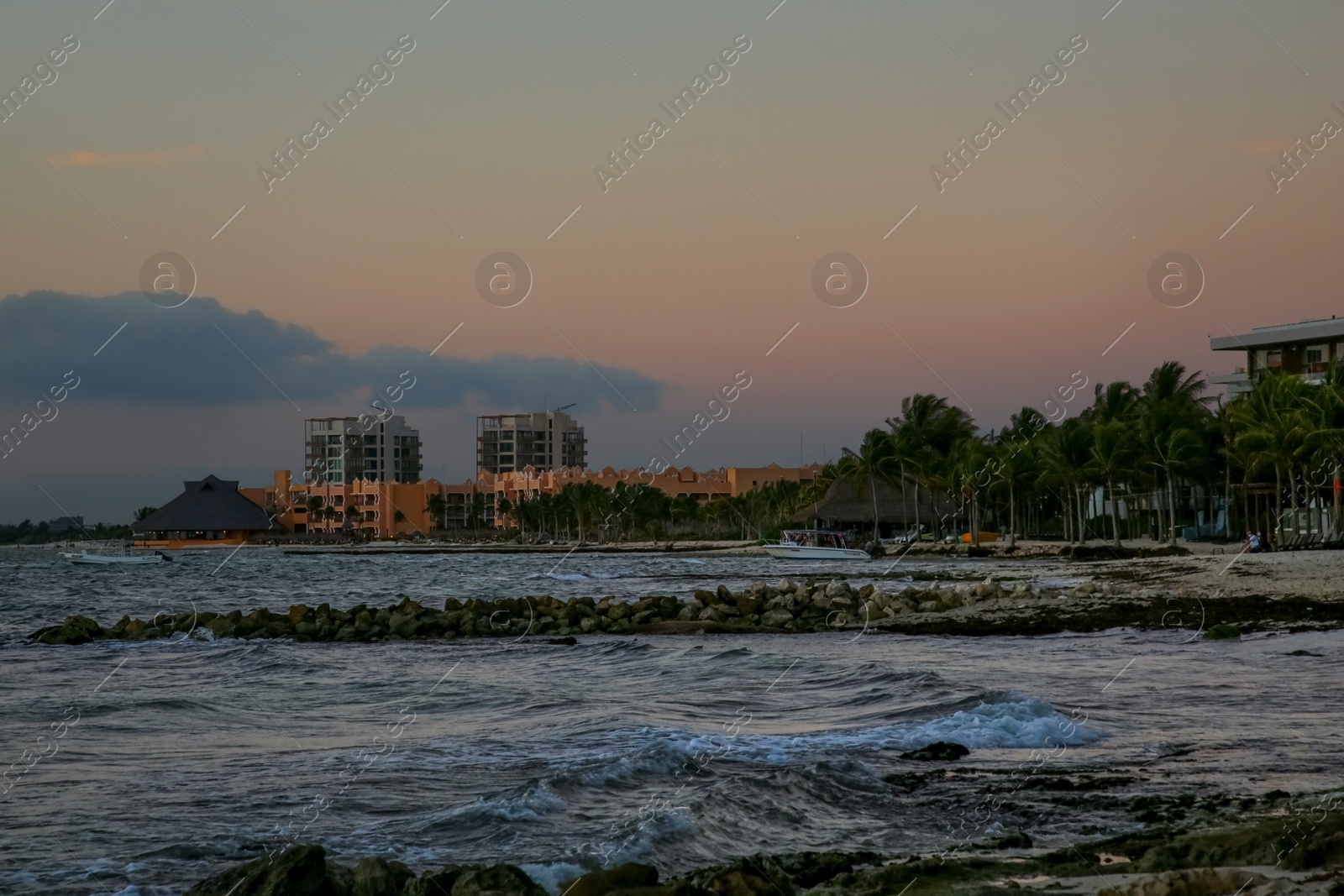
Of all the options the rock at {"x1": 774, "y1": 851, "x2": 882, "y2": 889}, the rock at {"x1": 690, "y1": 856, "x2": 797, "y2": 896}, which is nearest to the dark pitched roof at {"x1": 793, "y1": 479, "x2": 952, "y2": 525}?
the rock at {"x1": 774, "y1": 851, "x2": 882, "y2": 889}

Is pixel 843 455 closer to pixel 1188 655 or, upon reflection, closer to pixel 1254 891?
pixel 1188 655

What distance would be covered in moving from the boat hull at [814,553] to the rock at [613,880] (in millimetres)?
64450

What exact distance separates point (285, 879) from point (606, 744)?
22.4ft

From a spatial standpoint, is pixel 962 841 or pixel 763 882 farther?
pixel 962 841

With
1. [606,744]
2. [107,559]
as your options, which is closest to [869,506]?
[107,559]

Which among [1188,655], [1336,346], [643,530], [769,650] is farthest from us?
[643,530]

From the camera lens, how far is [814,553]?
7331cm

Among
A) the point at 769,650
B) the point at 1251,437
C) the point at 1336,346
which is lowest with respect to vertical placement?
the point at 769,650

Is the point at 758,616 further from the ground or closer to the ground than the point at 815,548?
closer to the ground

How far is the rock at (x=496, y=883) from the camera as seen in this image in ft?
24.6

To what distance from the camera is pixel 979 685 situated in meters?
17.5

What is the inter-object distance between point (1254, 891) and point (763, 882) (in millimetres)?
2683

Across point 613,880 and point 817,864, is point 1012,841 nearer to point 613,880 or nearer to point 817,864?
point 817,864

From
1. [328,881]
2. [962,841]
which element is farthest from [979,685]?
[328,881]
